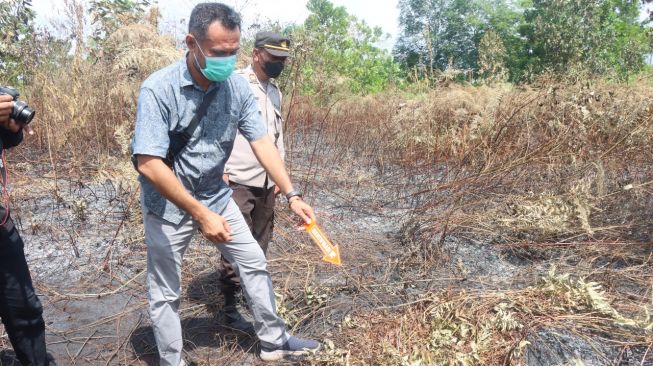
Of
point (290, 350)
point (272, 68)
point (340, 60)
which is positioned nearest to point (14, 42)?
point (272, 68)

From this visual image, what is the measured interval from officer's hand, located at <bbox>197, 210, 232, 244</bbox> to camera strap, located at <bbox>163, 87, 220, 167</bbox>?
30 cm

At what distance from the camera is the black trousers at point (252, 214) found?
8.80 feet

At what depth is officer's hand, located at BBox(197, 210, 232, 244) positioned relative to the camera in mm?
1880

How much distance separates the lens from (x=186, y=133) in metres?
1.95

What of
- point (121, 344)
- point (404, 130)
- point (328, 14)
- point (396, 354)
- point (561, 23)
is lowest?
point (121, 344)

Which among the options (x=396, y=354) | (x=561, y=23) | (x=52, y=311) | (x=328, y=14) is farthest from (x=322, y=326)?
(x=328, y=14)

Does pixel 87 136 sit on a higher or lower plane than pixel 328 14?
lower

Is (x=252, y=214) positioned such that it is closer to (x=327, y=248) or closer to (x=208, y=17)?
(x=327, y=248)

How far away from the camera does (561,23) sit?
20.1 m

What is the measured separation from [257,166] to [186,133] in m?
0.74

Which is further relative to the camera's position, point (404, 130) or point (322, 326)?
point (404, 130)

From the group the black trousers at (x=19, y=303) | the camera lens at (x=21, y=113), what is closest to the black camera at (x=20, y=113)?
the camera lens at (x=21, y=113)

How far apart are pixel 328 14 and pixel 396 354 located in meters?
47.3

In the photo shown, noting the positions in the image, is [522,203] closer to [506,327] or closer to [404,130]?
[506,327]
